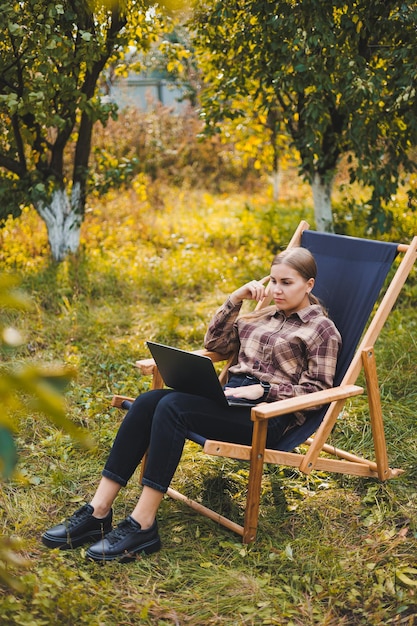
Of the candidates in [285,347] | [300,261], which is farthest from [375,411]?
[300,261]

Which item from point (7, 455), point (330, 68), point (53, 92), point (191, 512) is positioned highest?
point (330, 68)

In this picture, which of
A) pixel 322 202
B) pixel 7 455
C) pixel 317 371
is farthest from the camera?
pixel 322 202

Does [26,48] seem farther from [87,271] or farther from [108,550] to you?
[108,550]

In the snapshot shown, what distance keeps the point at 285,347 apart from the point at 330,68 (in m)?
2.91

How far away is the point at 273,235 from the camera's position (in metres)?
7.53

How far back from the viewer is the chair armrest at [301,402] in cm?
266

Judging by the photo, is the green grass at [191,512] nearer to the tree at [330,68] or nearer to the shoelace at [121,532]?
the shoelace at [121,532]

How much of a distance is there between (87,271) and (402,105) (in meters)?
2.79

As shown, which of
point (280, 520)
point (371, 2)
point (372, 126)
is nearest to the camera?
point (280, 520)

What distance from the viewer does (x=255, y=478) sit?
2.81 m

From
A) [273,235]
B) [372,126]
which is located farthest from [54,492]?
[273,235]

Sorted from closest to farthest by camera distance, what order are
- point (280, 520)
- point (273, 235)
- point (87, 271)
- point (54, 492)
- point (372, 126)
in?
point (280, 520) → point (54, 492) → point (372, 126) → point (87, 271) → point (273, 235)

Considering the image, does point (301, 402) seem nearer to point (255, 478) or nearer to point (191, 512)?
point (255, 478)

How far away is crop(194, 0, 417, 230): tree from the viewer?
202 inches
